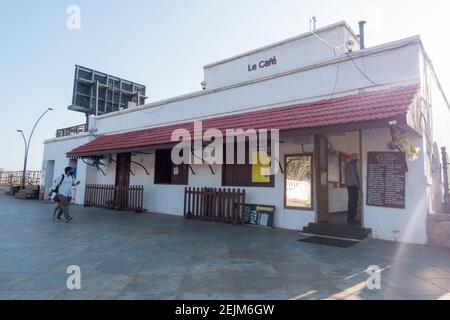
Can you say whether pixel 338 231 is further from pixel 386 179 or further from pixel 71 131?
pixel 71 131

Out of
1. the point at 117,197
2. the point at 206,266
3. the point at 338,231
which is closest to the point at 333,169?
the point at 338,231

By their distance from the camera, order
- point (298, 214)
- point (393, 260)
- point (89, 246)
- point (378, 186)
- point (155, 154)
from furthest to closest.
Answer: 1. point (155, 154)
2. point (298, 214)
3. point (378, 186)
4. point (89, 246)
5. point (393, 260)

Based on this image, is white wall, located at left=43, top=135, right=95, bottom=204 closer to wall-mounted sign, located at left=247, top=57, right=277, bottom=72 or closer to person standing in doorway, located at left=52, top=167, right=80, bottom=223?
person standing in doorway, located at left=52, top=167, right=80, bottom=223

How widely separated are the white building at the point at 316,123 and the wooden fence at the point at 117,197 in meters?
0.44

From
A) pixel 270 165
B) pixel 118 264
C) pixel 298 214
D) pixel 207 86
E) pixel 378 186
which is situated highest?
pixel 207 86

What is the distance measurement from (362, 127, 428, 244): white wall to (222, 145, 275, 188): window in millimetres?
2832

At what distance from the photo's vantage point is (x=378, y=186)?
6.90 meters

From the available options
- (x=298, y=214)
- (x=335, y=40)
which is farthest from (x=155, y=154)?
(x=335, y=40)

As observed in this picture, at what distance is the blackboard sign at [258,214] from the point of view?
28.1 feet

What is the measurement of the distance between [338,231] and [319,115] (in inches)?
110

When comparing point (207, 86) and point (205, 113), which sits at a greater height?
point (207, 86)

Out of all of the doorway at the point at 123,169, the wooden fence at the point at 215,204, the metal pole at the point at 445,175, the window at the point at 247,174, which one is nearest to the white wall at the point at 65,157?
the doorway at the point at 123,169

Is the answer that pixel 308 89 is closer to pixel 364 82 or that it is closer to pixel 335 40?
pixel 364 82

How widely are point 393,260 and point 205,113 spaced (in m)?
7.79
